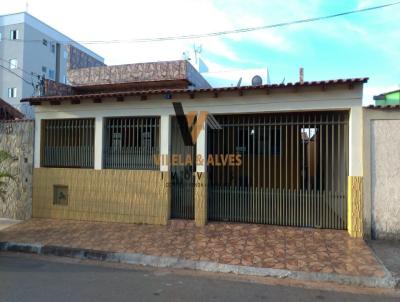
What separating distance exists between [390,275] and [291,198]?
10.1ft

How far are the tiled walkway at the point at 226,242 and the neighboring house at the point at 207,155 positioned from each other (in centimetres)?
43

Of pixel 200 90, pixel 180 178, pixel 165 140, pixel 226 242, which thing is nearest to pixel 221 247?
pixel 226 242

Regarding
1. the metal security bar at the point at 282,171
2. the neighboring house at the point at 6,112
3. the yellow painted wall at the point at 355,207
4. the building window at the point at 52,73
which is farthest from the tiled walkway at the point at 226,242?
the building window at the point at 52,73

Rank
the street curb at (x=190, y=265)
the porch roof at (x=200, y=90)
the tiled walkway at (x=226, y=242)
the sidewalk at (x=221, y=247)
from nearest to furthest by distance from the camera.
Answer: the street curb at (x=190, y=265) → the sidewalk at (x=221, y=247) → the tiled walkway at (x=226, y=242) → the porch roof at (x=200, y=90)

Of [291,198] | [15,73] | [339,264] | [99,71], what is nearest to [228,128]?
[291,198]

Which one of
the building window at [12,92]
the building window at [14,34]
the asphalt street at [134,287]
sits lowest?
the asphalt street at [134,287]

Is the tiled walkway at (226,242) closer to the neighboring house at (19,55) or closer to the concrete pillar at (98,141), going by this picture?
the concrete pillar at (98,141)

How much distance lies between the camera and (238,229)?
8.29 m

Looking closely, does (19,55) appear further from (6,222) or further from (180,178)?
(180,178)

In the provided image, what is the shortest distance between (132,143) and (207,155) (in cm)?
208

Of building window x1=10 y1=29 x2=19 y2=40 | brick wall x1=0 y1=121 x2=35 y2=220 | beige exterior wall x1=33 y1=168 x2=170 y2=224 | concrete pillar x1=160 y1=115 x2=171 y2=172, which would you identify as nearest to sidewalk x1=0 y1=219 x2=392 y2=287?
beige exterior wall x1=33 y1=168 x2=170 y2=224

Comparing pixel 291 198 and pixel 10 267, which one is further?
pixel 291 198

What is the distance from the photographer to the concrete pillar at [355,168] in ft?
25.0

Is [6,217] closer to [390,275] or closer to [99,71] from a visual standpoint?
[99,71]
